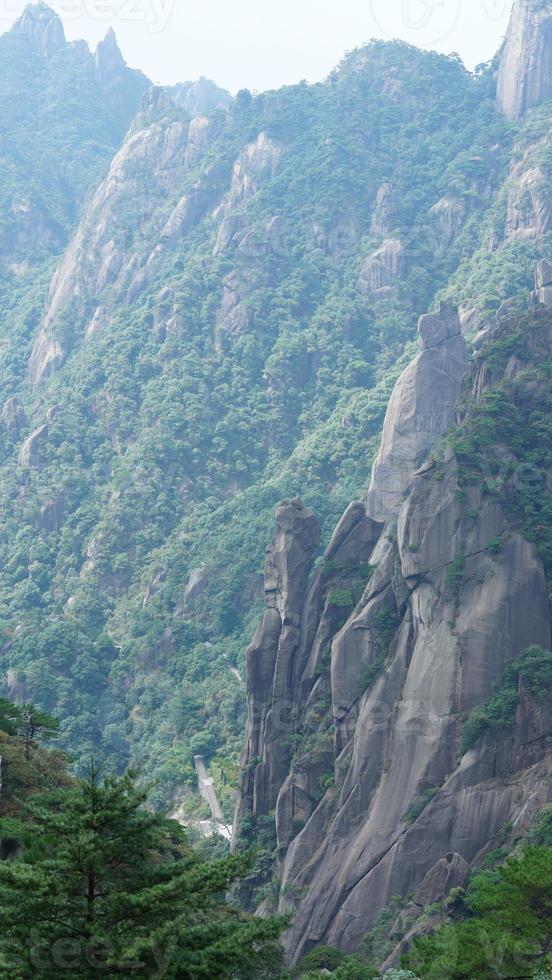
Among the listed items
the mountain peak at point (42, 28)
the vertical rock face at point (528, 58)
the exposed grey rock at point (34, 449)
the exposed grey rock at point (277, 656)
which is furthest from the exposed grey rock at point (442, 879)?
the mountain peak at point (42, 28)

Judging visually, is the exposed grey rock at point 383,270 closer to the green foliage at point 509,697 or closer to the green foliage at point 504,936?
the green foliage at point 509,697

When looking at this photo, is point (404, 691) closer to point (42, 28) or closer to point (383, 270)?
point (383, 270)

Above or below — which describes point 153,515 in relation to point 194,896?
above

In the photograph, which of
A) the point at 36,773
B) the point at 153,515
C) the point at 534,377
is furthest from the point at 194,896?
the point at 153,515

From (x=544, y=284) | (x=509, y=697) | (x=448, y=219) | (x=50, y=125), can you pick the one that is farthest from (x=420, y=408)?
(x=50, y=125)

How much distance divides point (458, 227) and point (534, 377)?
61654mm

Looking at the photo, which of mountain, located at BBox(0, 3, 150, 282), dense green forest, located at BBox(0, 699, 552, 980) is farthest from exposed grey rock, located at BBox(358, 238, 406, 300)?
dense green forest, located at BBox(0, 699, 552, 980)

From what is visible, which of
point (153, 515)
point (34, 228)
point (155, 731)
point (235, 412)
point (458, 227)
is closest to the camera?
point (155, 731)

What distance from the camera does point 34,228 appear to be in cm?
14012

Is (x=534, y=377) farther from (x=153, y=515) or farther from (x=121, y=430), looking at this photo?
(x=121, y=430)

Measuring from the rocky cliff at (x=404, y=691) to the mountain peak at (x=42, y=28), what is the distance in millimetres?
132192

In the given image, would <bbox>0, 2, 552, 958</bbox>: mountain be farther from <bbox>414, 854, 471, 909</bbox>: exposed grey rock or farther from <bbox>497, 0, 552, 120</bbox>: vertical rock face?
<bbox>497, 0, 552, 120</bbox>: vertical rock face

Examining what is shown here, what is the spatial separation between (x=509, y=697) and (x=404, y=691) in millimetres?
3923

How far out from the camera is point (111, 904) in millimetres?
19688
